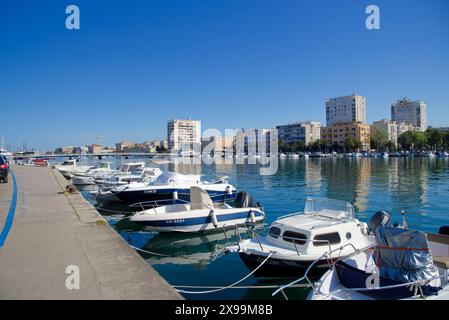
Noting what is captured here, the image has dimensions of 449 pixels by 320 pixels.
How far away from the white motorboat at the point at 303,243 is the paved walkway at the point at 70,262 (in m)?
4.17

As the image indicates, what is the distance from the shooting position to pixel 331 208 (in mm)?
12688

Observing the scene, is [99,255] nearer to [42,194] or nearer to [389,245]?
[389,245]

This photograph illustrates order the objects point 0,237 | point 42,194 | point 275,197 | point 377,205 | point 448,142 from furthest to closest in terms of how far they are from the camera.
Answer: point 448,142 → point 275,197 → point 377,205 → point 42,194 → point 0,237

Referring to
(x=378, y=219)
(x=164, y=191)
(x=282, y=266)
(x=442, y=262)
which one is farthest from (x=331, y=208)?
(x=164, y=191)

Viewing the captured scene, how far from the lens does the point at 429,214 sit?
22.6 metres

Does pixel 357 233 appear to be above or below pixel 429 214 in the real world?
above

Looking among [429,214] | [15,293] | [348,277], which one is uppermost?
[15,293]

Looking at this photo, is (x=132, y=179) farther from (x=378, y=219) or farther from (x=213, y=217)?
(x=378, y=219)

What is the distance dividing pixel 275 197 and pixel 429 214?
12.3m

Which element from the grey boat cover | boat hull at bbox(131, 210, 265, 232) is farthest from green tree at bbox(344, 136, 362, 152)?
the grey boat cover

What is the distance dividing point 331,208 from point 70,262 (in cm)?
931

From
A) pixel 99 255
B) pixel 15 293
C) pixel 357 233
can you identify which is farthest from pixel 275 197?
pixel 15 293

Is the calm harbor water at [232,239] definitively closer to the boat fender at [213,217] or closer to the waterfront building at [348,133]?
the boat fender at [213,217]
